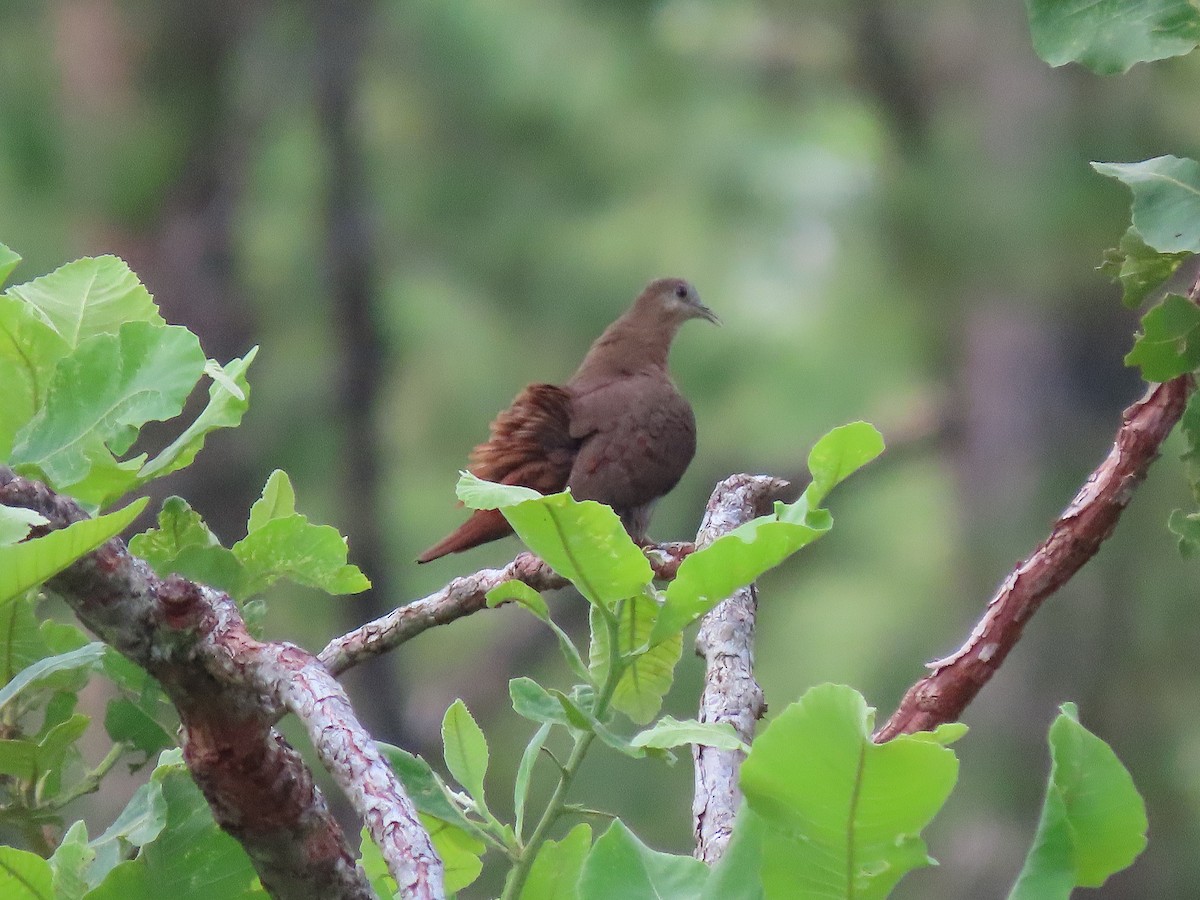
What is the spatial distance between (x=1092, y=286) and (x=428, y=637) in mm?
3030

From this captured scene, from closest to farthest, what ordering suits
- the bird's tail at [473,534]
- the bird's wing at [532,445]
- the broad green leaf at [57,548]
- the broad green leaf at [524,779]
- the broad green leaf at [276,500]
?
the broad green leaf at [57,548] < the broad green leaf at [524,779] < the broad green leaf at [276,500] < the bird's tail at [473,534] < the bird's wing at [532,445]

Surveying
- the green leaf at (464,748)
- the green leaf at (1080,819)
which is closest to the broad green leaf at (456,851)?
the green leaf at (464,748)

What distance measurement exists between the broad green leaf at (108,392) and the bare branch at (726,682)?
0.40 meters

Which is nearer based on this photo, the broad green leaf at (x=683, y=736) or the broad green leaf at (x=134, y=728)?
the broad green leaf at (x=683, y=736)

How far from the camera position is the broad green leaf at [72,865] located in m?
0.86

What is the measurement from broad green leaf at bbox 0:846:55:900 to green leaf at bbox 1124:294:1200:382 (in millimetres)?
860

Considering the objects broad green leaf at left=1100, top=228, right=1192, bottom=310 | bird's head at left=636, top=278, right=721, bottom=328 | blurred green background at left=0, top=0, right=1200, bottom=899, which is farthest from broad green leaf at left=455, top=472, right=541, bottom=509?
blurred green background at left=0, top=0, right=1200, bottom=899

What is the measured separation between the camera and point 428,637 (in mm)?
6602

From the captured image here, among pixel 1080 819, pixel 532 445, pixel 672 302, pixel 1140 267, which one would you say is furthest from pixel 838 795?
pixel 672 302

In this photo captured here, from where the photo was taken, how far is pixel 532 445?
3.60 m

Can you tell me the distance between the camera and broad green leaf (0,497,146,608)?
675 mm

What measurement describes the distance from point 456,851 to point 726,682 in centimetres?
49

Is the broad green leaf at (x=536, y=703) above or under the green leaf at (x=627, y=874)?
above

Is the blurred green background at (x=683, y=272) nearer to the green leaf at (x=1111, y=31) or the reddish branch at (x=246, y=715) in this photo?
the green leaf at (x=1111, y=31)
